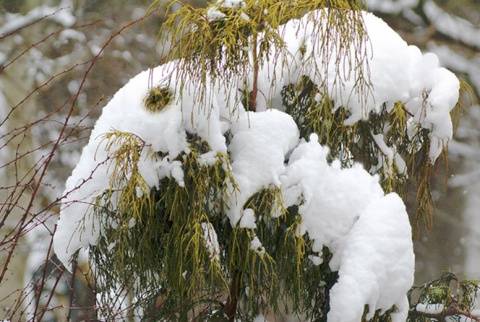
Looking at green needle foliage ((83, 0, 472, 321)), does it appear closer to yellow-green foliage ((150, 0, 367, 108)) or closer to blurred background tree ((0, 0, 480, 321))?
yellow-green foliage ((150, 0, 367, 108))

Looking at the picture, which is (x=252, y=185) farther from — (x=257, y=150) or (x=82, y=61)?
(x=82, y=61)

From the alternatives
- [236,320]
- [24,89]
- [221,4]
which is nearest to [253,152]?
[221,4]

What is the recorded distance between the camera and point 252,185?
5.76 ft

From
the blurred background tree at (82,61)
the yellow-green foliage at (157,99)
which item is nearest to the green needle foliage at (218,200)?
the yellow-green foliage at (157,99)

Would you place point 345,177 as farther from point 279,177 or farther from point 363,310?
point 363,310

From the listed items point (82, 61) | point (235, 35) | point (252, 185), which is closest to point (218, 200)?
point (252, 185)

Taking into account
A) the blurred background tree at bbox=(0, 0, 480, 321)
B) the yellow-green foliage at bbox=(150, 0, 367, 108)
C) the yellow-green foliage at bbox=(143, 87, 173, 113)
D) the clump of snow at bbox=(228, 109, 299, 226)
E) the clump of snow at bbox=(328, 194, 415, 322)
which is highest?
the blurred background tree at bbox=(0, 0, 480, 321)

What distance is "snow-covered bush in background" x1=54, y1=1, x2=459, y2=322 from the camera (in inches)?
68.2

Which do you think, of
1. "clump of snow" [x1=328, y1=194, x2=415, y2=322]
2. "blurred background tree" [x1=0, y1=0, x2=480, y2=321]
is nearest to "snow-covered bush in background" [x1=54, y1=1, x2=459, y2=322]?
"clump of snow" [x1=328, y1=194, x2=415, y2=322]

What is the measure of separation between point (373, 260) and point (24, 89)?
17.3 ft

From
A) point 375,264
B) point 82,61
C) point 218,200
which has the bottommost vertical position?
point 375,264

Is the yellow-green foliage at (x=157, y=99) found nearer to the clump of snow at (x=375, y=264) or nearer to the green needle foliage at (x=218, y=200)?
the green needle foliage at (x=218, y=200)

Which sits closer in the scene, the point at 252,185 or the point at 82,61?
the point at 252,185

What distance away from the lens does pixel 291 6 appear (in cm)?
185
